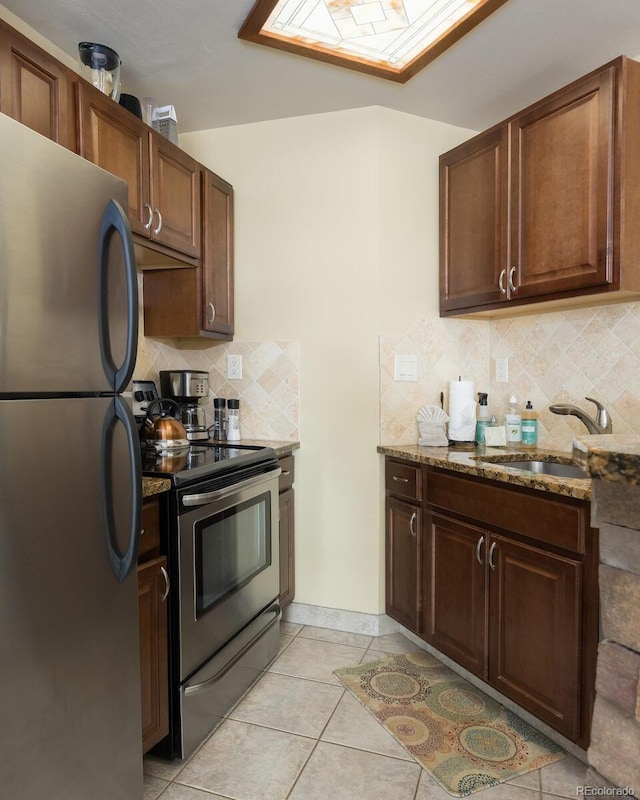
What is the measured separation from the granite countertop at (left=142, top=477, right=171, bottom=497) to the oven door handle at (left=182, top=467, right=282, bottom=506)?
8 cm

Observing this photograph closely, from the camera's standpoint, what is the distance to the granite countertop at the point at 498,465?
161cm

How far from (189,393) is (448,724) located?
1.76 m

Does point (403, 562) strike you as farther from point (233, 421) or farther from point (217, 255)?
point (217, 255)

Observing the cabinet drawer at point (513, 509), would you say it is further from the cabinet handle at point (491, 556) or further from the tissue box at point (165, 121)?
the tissue box at point (165, 121)

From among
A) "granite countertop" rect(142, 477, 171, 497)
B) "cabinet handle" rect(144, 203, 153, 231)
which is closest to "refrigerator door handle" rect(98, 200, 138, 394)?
"granite countertop" rect(142, 477, 171, 497)

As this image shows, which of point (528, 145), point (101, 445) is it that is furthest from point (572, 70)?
point (101, 445)

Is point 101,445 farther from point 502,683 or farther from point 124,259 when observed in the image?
point 502,683

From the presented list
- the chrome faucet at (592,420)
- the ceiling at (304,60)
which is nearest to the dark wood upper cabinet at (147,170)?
the ceiling at (304,60)

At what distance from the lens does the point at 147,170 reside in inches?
82.4

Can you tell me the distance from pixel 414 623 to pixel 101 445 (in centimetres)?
171

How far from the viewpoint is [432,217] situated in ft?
8.73

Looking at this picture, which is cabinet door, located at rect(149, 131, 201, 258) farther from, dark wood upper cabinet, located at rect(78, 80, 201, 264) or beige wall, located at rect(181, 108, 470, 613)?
beige wall, located at rect(181, 108, 470, 613)

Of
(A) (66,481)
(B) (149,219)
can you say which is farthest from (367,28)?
(A) (66,481)

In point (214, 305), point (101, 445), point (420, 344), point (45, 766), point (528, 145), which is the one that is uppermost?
point (528, 145)
